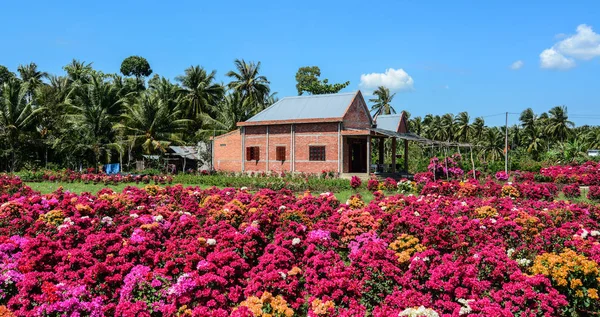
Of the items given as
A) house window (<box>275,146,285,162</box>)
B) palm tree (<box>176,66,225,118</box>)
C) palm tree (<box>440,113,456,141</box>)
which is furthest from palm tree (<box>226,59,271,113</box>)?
palm tree (<box>440,113,456,141</box>)

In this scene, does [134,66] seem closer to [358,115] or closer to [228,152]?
[228,152]

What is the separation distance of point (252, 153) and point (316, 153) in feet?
14.5

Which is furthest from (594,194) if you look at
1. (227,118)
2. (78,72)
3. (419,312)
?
(78,72)

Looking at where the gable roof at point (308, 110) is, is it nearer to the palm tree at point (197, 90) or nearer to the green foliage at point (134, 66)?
the palm tree at point (197, 90)

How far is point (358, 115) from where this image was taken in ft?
83.4

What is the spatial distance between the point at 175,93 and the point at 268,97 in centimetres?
881

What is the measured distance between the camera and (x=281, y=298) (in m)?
4.60

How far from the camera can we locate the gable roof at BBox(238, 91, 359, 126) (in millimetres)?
24547

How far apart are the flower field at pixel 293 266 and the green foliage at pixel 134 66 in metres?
58.7

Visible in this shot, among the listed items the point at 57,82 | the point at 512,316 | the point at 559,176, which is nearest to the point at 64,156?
the point at 57,82

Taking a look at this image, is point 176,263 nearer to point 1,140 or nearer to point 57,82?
point 1,140

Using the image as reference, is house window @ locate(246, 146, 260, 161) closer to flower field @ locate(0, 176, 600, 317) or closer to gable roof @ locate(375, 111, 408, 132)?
gable roof @ locate(375, 111, 408, 132)

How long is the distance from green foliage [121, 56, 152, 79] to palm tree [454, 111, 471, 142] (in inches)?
1728

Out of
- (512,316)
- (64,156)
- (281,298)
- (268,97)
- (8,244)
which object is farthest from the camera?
(268,97)
